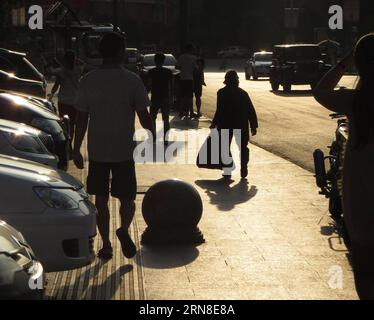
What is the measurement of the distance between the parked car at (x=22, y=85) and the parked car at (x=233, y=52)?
84.9 metres

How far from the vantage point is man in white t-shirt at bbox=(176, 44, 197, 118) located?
1062 inches

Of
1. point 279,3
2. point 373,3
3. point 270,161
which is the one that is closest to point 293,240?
→ point 270,161

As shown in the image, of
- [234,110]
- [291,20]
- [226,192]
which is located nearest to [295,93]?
[234,110]

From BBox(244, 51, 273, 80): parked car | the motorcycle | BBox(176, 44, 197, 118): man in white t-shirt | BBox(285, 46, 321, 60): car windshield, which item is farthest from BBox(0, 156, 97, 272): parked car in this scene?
BBox(244, 51, 273, 80): parked car

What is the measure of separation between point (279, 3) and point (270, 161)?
93.1 m

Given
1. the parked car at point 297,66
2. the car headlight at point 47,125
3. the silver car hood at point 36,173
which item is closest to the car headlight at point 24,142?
the car headlight at point 47,125

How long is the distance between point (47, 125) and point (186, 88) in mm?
12516

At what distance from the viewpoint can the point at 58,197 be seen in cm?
805

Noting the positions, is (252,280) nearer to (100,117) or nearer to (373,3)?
(100,117)

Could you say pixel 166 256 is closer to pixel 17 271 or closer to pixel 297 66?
pixel 17 271

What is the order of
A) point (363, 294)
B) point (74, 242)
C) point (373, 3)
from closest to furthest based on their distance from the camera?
point (363, 294), point (74, 242), point (373, 3)

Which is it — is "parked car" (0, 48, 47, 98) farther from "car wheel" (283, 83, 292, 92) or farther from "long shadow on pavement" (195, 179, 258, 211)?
"car wheel" (283, 83, 292, 92)

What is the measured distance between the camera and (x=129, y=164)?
924cm
